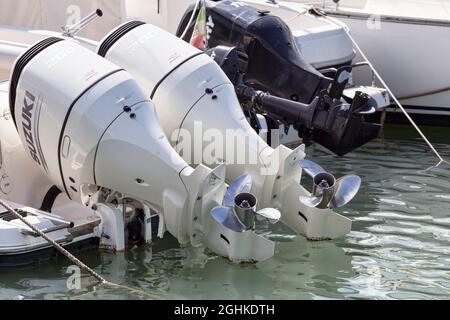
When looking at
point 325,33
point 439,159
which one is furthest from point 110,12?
point 439,159

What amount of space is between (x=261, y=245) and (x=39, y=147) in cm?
160

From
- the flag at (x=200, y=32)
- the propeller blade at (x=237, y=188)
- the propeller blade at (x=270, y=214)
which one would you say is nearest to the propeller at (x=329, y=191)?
the propeller blade at (x=237, y=188)

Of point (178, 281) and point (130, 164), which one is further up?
point (130, 164)

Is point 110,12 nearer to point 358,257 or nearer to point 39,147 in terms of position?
point 39,147

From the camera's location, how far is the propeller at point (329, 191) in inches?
252

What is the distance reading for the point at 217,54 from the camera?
762cm

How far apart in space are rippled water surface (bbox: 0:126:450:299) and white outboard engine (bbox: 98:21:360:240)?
25 centimetres

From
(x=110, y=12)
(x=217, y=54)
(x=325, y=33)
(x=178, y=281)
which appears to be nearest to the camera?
(x=178, y=281)

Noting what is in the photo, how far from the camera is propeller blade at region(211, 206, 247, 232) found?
5891 mm

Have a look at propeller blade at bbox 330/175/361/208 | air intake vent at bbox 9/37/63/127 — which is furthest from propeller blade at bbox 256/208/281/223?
air intake vent at bbox 9/37/63/127

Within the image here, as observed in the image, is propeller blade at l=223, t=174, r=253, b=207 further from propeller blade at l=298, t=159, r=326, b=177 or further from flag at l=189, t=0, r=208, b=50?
flag at l=189, t=0, r=208, b=50

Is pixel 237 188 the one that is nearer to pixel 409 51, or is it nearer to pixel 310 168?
pixel 310 168

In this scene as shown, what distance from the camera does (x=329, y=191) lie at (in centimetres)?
639

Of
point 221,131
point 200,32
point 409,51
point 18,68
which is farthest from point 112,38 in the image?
point 409,51
